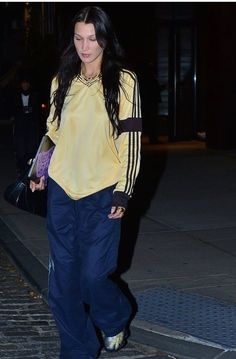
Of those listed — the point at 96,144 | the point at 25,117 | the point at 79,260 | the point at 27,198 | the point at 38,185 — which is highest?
the point at 96,144

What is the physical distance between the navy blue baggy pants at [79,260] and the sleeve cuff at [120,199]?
0.08m

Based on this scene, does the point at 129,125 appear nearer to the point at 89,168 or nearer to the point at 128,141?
the point at 128,141

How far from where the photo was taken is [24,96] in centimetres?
1282

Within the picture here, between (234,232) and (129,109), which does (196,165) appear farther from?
(129,109)

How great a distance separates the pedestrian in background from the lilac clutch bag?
8353mm

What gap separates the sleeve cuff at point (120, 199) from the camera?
4.08 m

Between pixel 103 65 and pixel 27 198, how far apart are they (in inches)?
36.9

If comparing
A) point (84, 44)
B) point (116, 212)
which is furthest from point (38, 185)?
point (84, 44)

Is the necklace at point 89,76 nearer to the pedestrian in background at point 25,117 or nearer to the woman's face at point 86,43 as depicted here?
the woman's face at point 86,43

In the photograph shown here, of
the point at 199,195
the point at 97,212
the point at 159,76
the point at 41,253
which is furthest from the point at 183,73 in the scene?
the point at 97,212

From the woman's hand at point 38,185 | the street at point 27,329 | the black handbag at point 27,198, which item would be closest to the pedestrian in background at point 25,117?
the street at point 27,329

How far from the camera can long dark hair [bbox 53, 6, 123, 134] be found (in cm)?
411

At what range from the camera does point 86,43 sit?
162 inches

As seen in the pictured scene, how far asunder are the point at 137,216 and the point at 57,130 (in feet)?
16.3
